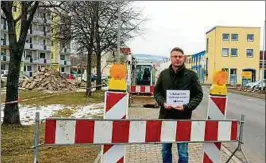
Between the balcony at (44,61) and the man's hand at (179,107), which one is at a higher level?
the balcony at (44,61)

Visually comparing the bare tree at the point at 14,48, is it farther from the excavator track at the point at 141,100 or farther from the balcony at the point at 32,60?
the balcony at the point at 32,60

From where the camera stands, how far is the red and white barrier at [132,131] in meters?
5.09

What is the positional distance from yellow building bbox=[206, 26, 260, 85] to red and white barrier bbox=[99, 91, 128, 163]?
257 ft

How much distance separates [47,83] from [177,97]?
3908 centimetres

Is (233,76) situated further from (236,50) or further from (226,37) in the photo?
(226,37)

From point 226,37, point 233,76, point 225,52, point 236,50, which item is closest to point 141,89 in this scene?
point 233,76

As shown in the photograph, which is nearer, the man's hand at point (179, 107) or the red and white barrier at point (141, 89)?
the man's hand at point (179, 107)

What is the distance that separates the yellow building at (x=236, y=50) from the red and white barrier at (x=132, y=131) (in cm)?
7804

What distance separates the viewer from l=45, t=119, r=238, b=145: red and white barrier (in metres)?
5.09

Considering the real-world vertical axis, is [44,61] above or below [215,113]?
above

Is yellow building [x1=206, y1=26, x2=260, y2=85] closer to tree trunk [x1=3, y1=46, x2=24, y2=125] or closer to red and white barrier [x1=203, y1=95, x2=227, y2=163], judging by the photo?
tree trunk [x1=3, y1=46, x2=24, y2=125]

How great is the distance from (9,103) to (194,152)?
556cm

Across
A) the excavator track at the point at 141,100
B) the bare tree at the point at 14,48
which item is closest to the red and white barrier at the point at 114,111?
the bare tree at the point at 14,48

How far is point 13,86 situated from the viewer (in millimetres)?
12156
